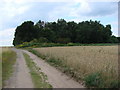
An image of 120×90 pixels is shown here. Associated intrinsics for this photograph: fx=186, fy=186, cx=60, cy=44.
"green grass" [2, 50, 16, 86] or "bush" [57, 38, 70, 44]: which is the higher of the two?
"bush" [57, 38, 70, 44]

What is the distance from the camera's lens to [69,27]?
108 meters

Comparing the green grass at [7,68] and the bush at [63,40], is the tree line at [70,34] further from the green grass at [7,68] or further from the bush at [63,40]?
the green grass at [7,68]

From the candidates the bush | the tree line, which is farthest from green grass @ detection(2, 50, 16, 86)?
the bush

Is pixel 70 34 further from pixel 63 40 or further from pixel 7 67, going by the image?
pixel 7 67

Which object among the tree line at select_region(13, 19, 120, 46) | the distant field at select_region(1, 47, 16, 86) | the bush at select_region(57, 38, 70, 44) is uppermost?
the tree line at select_region(13, 19, 120, 46)

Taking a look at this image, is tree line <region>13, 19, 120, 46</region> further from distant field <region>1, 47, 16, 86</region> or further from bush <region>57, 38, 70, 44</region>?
distant field <region>1, 47, 16, 86</region>

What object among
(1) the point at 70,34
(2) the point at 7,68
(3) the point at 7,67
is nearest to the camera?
(2) the point at 7,68

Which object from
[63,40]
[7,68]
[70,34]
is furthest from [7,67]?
[70,34]

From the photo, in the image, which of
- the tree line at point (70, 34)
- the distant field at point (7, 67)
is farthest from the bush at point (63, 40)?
the distant field at point (7, 67)

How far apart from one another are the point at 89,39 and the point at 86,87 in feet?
286

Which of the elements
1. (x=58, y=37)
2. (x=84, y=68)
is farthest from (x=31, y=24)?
(x=84, y=68)

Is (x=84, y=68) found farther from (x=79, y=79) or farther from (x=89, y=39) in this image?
(x=89, y=39)

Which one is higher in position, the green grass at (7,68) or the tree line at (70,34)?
the tree line at (70,34)

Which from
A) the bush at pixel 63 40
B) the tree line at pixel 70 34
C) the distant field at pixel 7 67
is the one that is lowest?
the distant field at pixel 7 67
